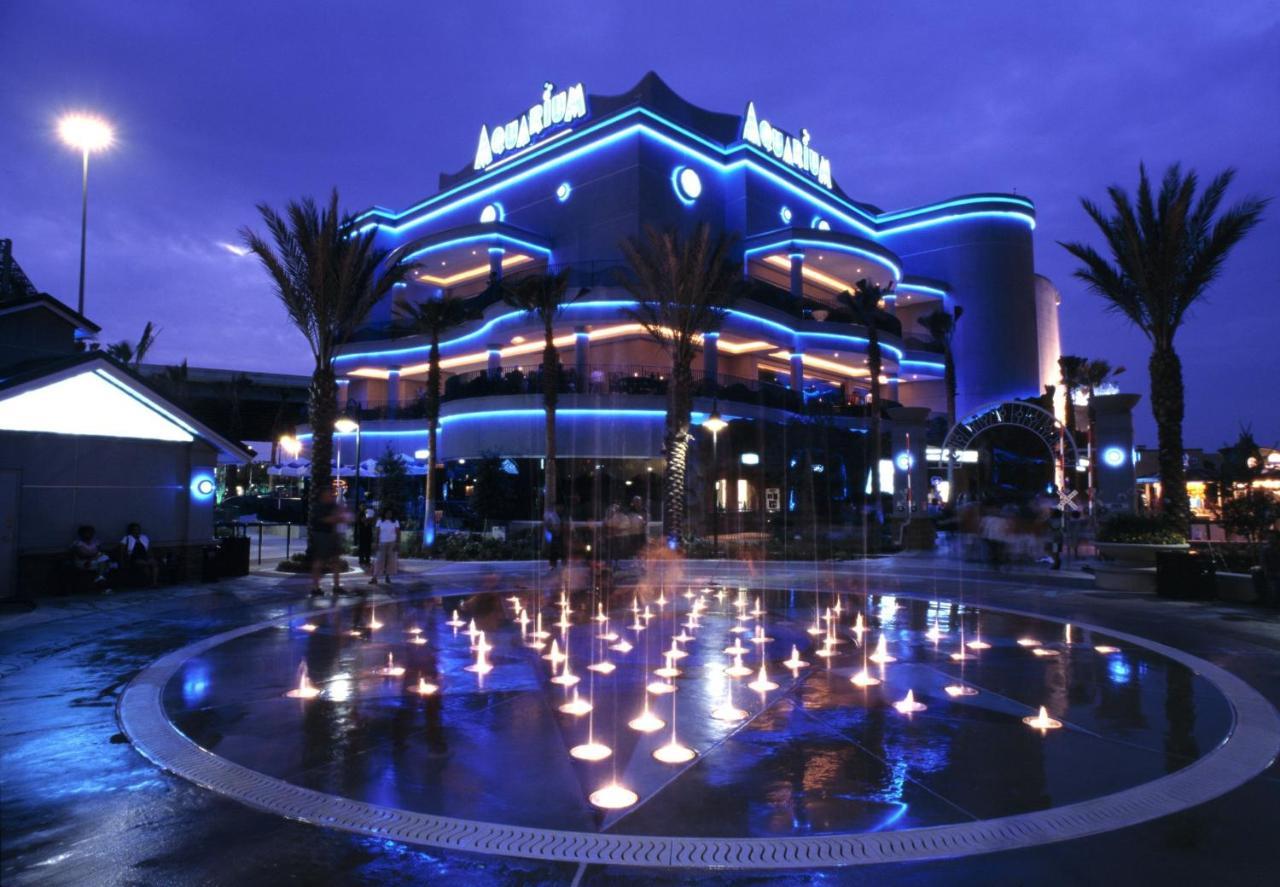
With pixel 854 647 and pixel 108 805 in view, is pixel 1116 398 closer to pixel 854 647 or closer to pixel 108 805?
pixel 854 647

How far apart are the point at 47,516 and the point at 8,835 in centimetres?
1236

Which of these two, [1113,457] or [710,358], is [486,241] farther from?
[1113,457]

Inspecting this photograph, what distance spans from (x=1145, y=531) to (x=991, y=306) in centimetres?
4598

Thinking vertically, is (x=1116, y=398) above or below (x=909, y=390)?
below

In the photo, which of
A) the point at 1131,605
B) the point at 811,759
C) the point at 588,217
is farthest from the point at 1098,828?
the point at 588,217

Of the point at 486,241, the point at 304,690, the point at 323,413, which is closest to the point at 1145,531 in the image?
the point at 304,690

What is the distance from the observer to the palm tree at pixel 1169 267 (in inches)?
691

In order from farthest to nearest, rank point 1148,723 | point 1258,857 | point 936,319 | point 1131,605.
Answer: point 936,319
point 1131,605
point 1148,723
point 1258,857

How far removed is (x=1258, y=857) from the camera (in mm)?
4012

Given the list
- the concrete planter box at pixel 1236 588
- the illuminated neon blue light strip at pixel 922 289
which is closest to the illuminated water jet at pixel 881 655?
the concrete planter box at pixel 1236 588

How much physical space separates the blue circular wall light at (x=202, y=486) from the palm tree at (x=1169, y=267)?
2180cm

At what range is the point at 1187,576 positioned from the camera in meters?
14.4

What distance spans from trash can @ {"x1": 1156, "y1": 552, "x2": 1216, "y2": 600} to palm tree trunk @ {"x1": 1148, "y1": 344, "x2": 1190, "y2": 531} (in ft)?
9.67

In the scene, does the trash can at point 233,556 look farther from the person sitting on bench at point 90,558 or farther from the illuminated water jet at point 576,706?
the illuminated water jet at point 576,706
